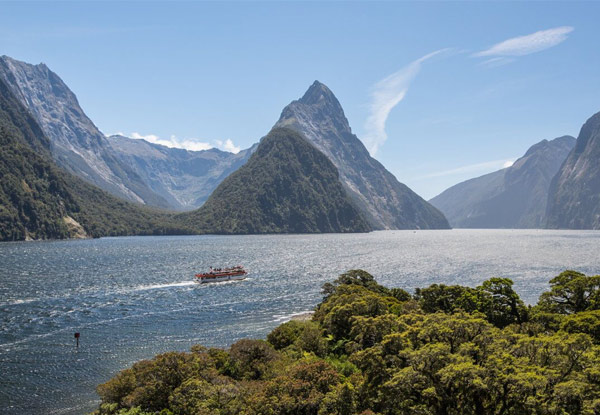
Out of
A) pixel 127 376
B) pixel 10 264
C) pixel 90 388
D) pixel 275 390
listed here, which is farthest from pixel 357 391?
pixel 10 264

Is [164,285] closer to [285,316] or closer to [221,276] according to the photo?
[221,276]

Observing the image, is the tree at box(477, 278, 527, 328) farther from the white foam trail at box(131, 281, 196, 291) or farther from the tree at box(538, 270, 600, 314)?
the white foam trail at box(131, 281, 196, 291)

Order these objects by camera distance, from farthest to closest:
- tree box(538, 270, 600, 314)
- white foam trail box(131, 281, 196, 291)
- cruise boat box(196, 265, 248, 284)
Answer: cruise boat box(196, 265, 248, 284)
white foam trail box(131, 281, 196, 291)
tree box(538, 270, 600, 314)

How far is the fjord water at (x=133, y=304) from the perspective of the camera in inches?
1934

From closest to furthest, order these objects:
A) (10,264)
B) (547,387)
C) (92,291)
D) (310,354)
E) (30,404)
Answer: (547,387)
(30,404)
(310,354)
(92,291)
(10,264)

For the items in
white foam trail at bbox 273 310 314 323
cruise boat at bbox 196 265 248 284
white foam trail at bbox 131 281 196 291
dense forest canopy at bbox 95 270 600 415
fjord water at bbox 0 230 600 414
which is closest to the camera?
dense forest canopy at bbox 95 270 600 415

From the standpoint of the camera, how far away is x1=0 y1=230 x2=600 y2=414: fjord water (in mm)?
49125

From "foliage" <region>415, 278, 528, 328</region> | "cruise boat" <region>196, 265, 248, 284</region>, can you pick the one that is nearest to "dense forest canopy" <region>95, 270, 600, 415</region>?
"foliage" <region>415, 278, 528, 328</region>

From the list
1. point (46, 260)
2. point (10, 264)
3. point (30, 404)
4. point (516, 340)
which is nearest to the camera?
point (516, 340)

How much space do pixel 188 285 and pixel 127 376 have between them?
84.7 m

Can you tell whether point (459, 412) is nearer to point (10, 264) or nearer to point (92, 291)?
point (92, 291)

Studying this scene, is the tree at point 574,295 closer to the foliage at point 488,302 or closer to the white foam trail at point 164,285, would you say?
the foliage at point 488,302

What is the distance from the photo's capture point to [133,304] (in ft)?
292

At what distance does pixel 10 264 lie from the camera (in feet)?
481
